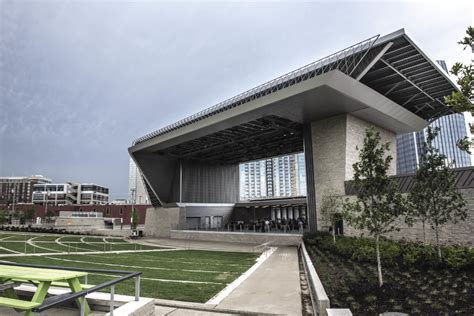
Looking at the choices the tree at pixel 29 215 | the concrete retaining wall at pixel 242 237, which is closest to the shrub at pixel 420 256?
the concrete retaining wall at pixel 242 237

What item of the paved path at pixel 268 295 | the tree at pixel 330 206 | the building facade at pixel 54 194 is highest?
the building facade at pixel 54 194

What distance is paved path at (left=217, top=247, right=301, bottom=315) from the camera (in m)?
6.94

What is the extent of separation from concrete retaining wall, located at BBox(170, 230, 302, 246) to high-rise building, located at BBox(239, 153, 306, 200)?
69276 millimetres

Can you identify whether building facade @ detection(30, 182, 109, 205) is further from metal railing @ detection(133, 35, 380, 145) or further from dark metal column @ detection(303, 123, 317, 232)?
dark metal column @ detection(303, 123, 317, 232)

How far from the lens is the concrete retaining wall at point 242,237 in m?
26.2

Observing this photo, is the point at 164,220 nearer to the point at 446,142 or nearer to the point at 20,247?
the point at 20,247

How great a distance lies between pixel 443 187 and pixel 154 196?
3928 centimetres

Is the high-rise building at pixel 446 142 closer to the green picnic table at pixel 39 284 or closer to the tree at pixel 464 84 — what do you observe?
the tree at pixel 464 84

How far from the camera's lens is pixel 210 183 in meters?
48.3

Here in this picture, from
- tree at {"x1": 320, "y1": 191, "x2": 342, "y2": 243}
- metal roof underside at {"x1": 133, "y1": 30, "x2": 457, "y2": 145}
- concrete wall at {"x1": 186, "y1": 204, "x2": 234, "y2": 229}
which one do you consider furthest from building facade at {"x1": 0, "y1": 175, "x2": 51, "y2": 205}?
tree at {"x1": 320, "y1": 191, "x2": 342, "y2": 243}

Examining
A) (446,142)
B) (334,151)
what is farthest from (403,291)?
(446,142)

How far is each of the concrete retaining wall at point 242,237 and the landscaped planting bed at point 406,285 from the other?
14600 mm

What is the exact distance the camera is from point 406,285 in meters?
7.57

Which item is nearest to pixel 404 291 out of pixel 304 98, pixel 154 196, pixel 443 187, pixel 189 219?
pixel 443 187
